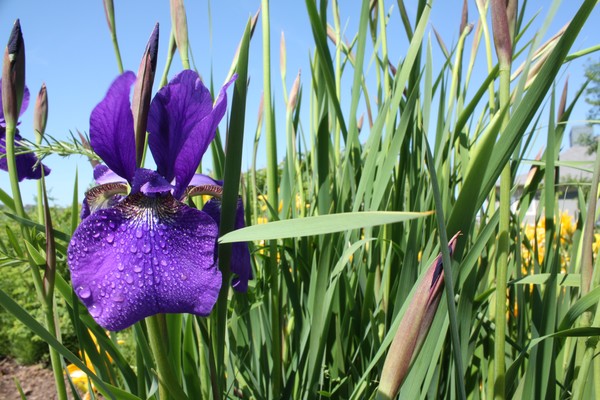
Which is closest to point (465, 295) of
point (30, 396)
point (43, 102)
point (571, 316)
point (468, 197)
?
point (571, 316)

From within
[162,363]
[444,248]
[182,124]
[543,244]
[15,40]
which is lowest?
[543,244]

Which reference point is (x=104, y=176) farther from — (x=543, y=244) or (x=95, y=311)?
(x=543, y=244)

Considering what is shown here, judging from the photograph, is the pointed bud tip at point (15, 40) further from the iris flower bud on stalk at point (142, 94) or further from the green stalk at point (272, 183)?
the green stalk at point (272, 183)

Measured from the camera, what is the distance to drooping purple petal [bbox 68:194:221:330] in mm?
438

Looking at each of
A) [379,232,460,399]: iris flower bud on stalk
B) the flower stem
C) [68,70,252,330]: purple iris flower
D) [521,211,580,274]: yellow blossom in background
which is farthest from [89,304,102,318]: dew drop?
[521,211,580,274]: yellow blossom in background

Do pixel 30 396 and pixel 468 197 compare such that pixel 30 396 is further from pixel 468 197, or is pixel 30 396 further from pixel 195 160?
pixel 468 197

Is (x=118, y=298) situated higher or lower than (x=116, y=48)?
lower

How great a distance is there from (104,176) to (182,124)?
0.40 feet

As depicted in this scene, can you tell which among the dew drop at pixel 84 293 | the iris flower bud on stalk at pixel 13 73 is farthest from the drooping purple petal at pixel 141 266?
the iris flower bud on stalk at pixel 13 73

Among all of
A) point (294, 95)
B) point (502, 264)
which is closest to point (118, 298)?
point (502, 264)

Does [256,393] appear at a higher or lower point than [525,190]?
lower

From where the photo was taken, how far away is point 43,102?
2.54ft

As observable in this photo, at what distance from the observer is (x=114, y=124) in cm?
52

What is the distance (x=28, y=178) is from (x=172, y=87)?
40 centimetres
